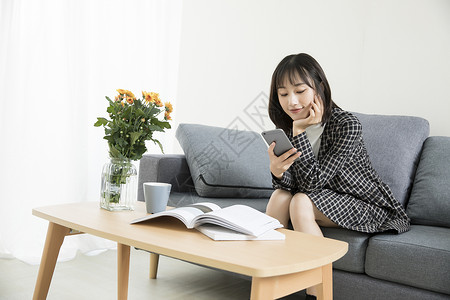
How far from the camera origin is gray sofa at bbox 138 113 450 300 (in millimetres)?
1459

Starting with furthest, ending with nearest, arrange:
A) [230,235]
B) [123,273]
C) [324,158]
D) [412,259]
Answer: [324,158] < [123,273] < [412,259] < [230,235]

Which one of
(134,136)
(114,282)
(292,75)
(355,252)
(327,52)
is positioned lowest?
(114,282)

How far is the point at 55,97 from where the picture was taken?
96.1 inches

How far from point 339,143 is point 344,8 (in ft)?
4.07

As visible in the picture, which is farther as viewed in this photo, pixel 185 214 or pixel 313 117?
pixel 313 117

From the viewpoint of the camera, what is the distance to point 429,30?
7.52 ft

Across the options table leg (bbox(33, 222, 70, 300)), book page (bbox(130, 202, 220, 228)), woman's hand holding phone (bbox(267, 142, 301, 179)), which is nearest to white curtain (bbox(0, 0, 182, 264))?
table leg (bbox(33, 222, 70, 300))

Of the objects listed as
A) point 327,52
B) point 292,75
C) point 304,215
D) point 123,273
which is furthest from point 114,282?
point 327,52

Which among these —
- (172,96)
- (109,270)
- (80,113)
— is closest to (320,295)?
(109,270)

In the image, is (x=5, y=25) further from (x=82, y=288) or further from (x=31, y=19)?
(x=82, y=288)

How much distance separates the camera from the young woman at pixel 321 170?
1605mm

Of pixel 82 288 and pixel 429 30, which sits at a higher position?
pixel 429 30

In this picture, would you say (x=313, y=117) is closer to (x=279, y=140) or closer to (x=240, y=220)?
(x=279, y=140)

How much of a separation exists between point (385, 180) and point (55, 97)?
1787 millimetres
